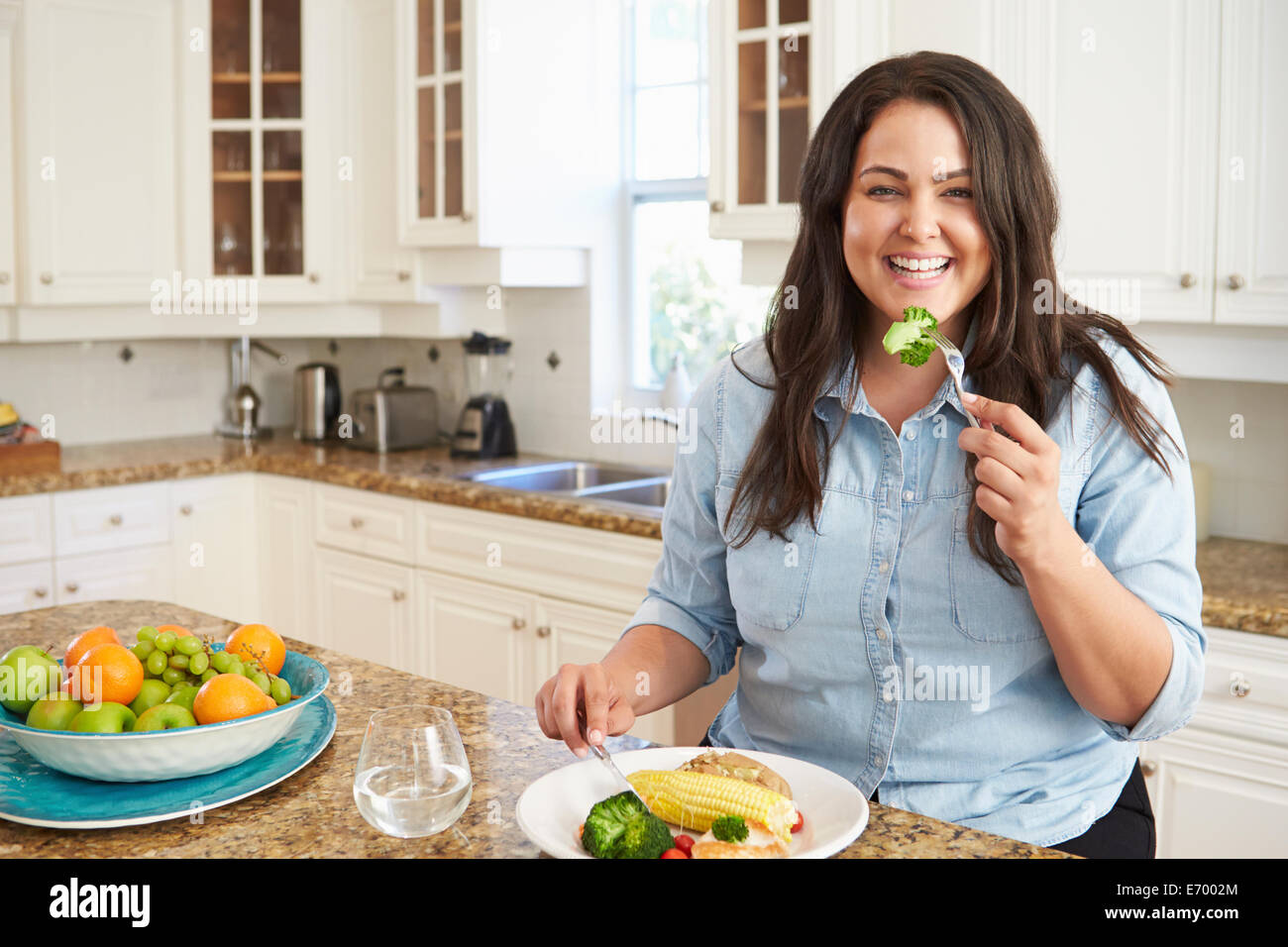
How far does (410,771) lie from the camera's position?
100cm

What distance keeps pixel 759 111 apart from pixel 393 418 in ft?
5.06

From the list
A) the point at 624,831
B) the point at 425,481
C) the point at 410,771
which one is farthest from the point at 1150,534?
the point at 425,481

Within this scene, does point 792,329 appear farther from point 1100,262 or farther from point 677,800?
point 1100,262

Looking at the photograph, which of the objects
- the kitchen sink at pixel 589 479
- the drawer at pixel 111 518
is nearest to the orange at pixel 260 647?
the kitchen sink at pixel 589 479

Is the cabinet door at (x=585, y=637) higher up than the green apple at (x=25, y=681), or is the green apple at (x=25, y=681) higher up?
the green apple at (x=25, y=681)

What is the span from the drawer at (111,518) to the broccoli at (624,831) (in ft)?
9.34

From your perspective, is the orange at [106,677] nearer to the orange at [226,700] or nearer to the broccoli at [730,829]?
the orange at [226,700]

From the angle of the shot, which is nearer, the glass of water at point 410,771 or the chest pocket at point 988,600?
the glass of water at point 410,771

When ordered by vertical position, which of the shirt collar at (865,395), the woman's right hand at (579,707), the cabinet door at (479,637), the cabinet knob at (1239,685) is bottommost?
the cabinet door at (479,637)

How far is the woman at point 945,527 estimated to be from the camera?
50.9 inches

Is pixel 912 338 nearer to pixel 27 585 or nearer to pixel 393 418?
pixel 393 418

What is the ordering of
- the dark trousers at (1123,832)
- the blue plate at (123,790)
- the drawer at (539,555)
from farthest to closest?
1. the drawer at (539,555)
2. the dark trousers at (1123,832)
3. the blue plate at (123,790)

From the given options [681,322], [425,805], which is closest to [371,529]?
[681,322]
